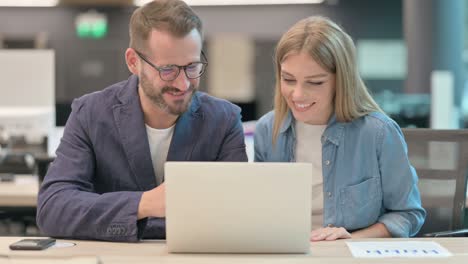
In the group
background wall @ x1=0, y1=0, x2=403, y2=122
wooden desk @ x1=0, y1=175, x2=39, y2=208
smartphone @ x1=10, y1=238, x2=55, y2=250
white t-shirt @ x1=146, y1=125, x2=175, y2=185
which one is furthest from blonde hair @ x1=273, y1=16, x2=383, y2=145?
background wall @ x1=0, y1=0, x2=403, y2=122

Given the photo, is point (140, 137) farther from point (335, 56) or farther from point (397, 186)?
point (397, 186)

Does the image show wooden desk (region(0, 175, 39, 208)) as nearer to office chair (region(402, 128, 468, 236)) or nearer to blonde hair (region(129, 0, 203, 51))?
blonde hair (region(129, 0, 203, 51))

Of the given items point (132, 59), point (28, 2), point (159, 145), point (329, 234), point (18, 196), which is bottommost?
point (18, 196)

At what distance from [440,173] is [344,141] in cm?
64

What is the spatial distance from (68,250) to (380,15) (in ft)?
27.9

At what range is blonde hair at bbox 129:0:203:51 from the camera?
2.18 meters

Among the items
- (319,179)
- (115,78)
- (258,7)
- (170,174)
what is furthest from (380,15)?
(170,174)

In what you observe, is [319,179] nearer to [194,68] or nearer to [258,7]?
[194,68]

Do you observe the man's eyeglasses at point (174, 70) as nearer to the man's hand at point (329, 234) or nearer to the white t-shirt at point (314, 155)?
the white t-shirt at point (314, 155)

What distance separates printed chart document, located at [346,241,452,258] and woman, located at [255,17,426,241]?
148 millimetres

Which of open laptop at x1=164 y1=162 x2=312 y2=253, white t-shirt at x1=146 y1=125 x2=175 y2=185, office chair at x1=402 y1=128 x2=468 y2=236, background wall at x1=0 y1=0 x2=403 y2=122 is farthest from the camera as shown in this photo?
background wall at x1=0 y1=0 x2=403 y2=122

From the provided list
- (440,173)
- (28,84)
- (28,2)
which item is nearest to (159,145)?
(440,173)

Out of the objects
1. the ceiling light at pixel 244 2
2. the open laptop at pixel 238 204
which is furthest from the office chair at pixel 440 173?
the ceiling light at pixel 244 2

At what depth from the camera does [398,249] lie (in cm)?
200
